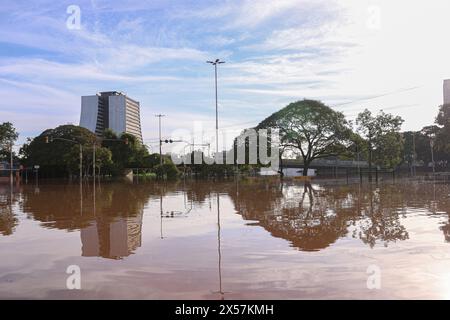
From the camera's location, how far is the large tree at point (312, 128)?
58375 millimetres

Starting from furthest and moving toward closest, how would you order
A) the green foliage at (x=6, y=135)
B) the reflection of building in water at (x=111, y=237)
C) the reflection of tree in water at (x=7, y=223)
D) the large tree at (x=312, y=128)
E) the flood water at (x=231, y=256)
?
the green foliage at (x=6, y=135)
the large tree at (x=312, y=128)
the reflection of tree in water at (x=7, y=223)
the reflection of building in water at (x=111, y=237)
the flood water at (x=231, y=256)

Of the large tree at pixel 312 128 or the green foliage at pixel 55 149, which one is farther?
the green foliage at pixel 55 149

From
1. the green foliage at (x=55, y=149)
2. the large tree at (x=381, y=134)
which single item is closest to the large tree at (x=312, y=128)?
the large tree at (x=381, y=134)

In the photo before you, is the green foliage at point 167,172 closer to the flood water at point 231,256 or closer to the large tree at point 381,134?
the large tree at point 381,134

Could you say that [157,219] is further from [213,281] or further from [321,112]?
[321,112]

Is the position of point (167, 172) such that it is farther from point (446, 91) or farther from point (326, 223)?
point (326, 223)

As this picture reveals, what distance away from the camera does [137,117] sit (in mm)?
126062

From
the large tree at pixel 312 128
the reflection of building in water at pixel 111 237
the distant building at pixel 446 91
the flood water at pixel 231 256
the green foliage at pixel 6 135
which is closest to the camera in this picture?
the flood water at pixel 231 256

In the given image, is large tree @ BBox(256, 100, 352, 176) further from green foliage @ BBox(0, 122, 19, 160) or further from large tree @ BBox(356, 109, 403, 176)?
green foliage @ BBox(0, 122, 19, 160)

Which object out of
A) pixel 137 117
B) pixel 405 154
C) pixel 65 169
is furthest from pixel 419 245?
pixel 137 117

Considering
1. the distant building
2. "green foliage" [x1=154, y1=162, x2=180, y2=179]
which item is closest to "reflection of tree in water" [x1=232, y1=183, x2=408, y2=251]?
the distant building

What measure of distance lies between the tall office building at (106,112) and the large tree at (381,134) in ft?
226

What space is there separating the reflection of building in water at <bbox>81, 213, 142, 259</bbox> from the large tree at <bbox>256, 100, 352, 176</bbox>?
→ 156 feet
